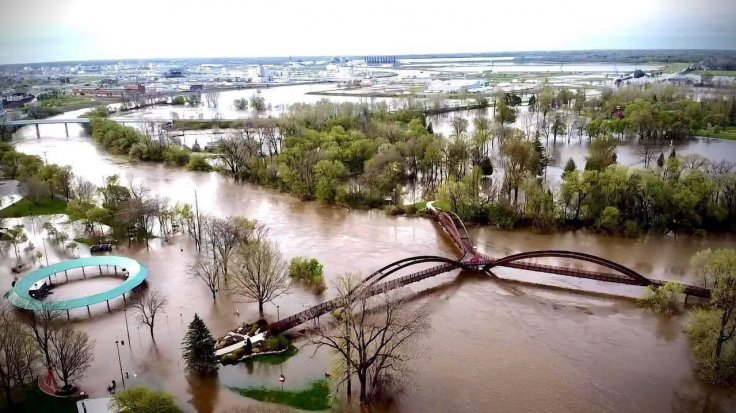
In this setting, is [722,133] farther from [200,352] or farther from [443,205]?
[200,352]

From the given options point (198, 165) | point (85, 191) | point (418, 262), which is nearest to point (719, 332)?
point (418, 262)

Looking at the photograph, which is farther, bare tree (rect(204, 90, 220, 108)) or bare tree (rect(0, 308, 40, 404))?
bare tree (rect(204, 90, 220, 108))

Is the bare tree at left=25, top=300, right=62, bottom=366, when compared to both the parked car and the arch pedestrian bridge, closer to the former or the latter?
the parked car

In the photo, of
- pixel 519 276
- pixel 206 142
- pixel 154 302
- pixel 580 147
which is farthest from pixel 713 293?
pixel 206 142

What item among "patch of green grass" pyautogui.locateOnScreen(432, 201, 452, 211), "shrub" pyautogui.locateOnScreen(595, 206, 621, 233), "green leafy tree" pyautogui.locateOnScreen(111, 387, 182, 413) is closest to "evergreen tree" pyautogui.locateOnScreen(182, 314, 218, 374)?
"green leafy tree" pyautogui.locateOnScreen(111, 387, 182, 413)

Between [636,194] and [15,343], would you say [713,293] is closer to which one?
[636,194]

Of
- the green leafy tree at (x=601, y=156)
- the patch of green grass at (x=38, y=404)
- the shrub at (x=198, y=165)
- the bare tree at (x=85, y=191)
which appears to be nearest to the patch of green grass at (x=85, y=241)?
the bare tree at (x=85, y=191)
